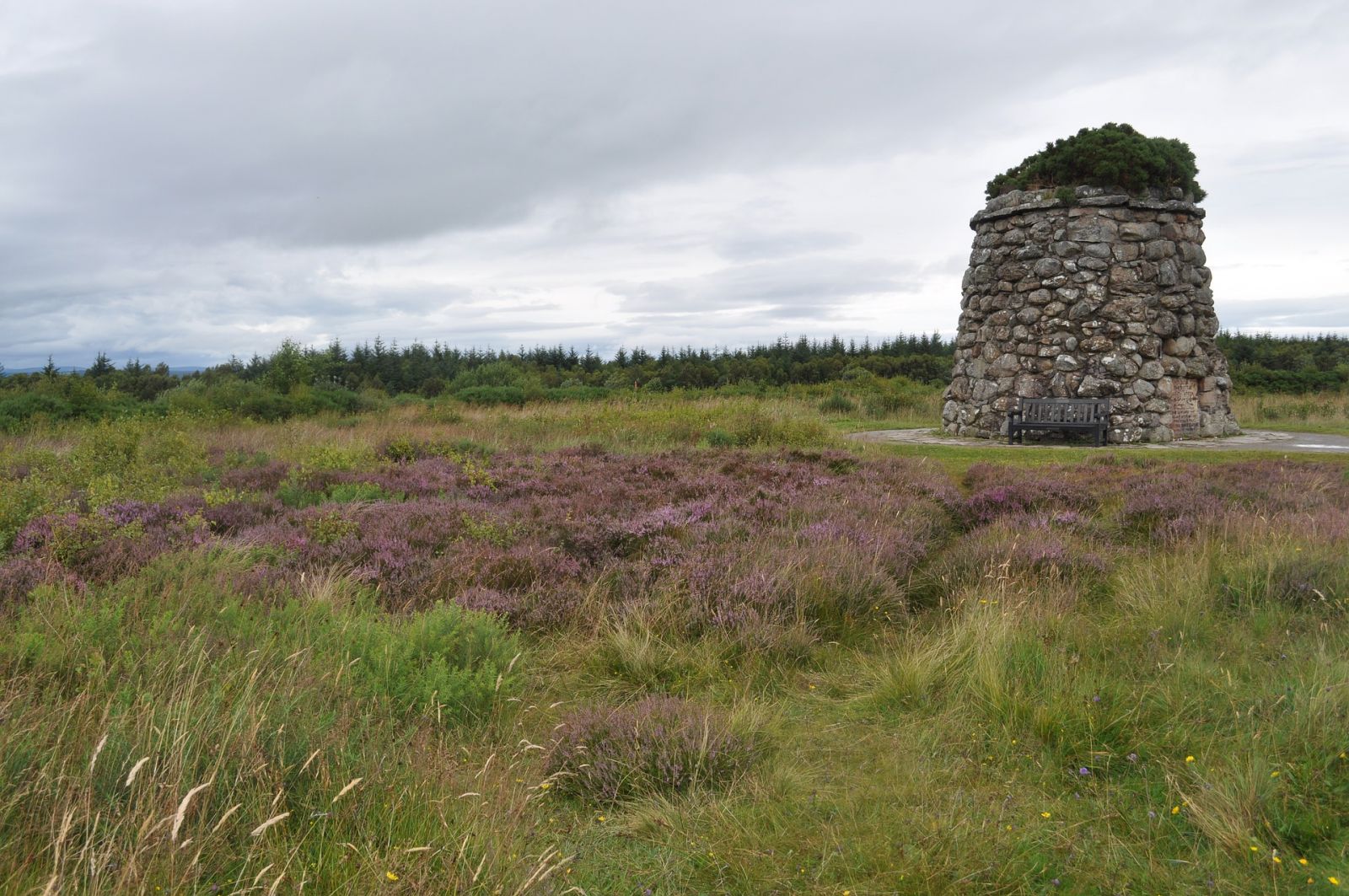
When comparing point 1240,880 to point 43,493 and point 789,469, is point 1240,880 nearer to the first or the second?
point 789,469

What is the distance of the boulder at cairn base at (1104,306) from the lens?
15664 mm

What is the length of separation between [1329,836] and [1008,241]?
15.5 metres

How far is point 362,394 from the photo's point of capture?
1161 inches

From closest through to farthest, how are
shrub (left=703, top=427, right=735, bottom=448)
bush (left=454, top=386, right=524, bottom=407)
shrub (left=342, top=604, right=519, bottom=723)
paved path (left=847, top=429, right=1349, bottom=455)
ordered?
shrub (left=342, top=604, right=519, bottom=723), paved path (left=847, top=429, right=1349, bottom=455), shrub (left=703, top=427, right=735, bottom=448), bush (left=454, top=386, right=524, bottom=407)

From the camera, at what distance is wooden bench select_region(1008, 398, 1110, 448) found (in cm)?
1523

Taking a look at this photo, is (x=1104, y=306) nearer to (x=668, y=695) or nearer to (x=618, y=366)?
(x=668, y=695)

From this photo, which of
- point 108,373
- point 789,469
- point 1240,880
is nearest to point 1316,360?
point 789,469

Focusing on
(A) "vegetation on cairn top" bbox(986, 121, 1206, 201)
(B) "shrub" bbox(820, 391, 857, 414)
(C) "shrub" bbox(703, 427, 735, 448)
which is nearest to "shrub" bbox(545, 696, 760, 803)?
(C) "shrub" bbox(703, 427, 735, 448)

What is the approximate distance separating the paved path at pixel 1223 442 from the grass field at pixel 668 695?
6.12m

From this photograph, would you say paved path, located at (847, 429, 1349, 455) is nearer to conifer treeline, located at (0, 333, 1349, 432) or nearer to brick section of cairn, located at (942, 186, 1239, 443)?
brick section of cairn, located at (942, 186, 1239, 443)

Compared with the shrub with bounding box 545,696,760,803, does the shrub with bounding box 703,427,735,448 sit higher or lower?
higher

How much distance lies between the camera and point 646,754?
347 cm

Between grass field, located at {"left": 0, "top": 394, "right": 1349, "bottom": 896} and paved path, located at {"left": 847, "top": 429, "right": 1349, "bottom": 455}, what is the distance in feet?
20.1

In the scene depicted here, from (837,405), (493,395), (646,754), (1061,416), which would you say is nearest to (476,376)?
(493,395)
